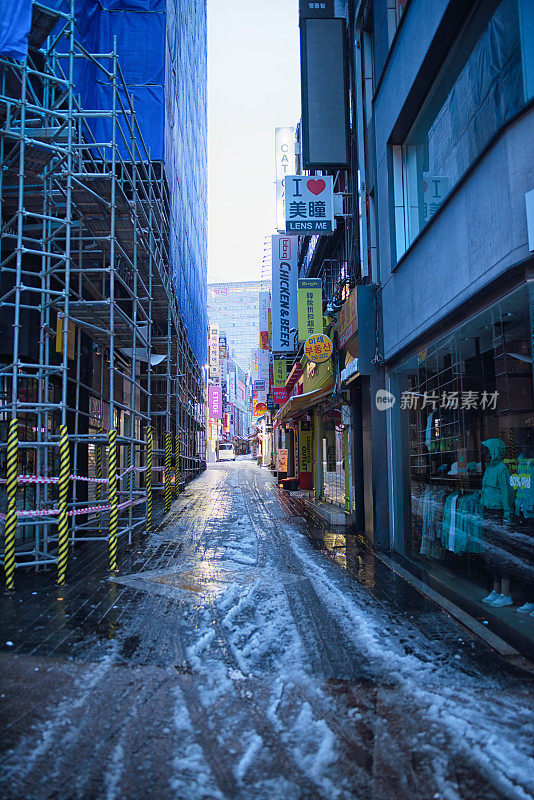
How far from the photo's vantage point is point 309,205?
12391 mm

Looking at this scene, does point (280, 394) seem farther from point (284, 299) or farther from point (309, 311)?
point (309, 311)

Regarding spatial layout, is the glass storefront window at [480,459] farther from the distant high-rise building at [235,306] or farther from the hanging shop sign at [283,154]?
the distant high-rise building at [235,306]

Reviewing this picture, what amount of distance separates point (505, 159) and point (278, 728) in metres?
4.84

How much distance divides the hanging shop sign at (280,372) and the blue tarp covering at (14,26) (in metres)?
19.7

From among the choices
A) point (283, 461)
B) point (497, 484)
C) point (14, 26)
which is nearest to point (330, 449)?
point (497, 484)

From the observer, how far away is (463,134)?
258 inches

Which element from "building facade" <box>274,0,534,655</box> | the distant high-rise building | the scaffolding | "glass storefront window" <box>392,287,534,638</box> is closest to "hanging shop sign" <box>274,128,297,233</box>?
the scaffolding

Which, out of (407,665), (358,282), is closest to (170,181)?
(358,282)

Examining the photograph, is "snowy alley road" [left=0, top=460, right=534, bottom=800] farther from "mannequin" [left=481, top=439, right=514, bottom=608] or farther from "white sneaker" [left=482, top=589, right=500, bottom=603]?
"mannequin" [left=481, top=439, right=514, bottom=608]

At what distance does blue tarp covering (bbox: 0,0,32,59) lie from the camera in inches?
304

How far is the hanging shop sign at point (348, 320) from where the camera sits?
10277 mm

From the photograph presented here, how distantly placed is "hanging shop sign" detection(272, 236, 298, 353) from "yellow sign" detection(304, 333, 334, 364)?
Answer: 946 centimetres

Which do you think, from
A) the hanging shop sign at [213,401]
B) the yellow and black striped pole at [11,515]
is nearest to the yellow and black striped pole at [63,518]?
the yellow and black striped pole at [11,515]

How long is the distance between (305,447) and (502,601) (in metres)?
17.2
